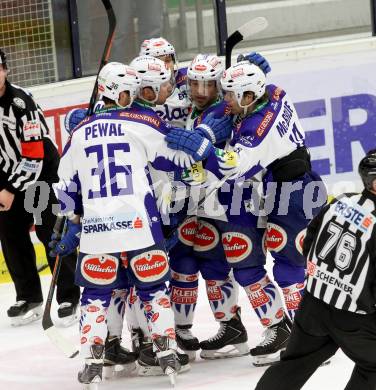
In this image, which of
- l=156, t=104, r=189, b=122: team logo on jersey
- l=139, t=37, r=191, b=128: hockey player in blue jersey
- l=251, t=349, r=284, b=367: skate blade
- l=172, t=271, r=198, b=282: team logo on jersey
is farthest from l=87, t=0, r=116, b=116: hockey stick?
l=251, t=349, r=284, b=367: skate blade

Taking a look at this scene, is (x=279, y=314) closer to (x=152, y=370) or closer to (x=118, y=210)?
(x=152, y=370)

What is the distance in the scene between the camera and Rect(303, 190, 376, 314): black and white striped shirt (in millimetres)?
3682

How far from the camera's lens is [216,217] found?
498 cm

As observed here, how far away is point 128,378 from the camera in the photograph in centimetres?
497

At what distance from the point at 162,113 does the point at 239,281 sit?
79 cm

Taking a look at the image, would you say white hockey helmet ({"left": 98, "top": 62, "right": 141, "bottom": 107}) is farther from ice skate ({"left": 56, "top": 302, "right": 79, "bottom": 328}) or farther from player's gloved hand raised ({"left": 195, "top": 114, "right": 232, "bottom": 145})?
ice skate ({"left": 56, "top": 302, "right": 79, "bottom": 328})

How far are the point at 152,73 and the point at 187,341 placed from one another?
117 cm

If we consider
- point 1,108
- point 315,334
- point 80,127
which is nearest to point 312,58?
point 1,108

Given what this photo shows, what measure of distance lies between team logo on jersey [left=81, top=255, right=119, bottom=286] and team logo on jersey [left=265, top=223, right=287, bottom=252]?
0.68 metres

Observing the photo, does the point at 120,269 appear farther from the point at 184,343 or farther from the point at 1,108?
the point at 1,108

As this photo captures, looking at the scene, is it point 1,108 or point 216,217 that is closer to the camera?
point 216,217

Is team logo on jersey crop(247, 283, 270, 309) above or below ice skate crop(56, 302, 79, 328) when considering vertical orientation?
above

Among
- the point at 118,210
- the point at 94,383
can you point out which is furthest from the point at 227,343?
the point at 118,210

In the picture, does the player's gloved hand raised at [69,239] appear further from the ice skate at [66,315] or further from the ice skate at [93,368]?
the ice skate at [66,315]
